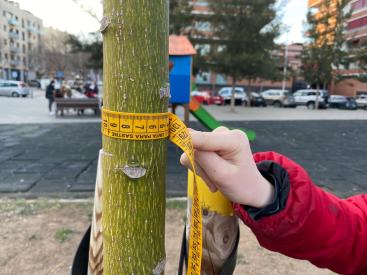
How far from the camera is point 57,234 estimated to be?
3479 mm

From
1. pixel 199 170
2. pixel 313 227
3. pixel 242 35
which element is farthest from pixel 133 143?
pixel 242 35

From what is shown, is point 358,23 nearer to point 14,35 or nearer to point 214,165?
point 214,165

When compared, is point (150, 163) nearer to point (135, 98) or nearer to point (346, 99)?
point (135, 98)

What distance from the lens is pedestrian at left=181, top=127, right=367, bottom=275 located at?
3.09ft

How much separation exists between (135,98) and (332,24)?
1164 inches

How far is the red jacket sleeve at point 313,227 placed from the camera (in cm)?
101

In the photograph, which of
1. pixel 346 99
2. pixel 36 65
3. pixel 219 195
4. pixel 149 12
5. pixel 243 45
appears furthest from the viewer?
pixel 36 65

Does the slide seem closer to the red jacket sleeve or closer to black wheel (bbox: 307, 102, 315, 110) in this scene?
the red jacket sleeve

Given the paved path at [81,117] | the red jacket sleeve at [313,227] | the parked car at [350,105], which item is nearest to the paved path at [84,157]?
the paved path at [81,117]

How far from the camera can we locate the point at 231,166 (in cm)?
95

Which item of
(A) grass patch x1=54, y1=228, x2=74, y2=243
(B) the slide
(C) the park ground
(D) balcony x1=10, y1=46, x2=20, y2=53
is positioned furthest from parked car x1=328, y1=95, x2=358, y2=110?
(D) balcony x1=10, y1=46, x2=20, y2=53

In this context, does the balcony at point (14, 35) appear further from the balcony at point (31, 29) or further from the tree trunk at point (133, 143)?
the tree trunk at point (133, 143)

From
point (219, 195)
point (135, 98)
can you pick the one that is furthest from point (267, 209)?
point (135, 98)

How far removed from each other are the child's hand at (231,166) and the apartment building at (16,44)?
2557 inches
